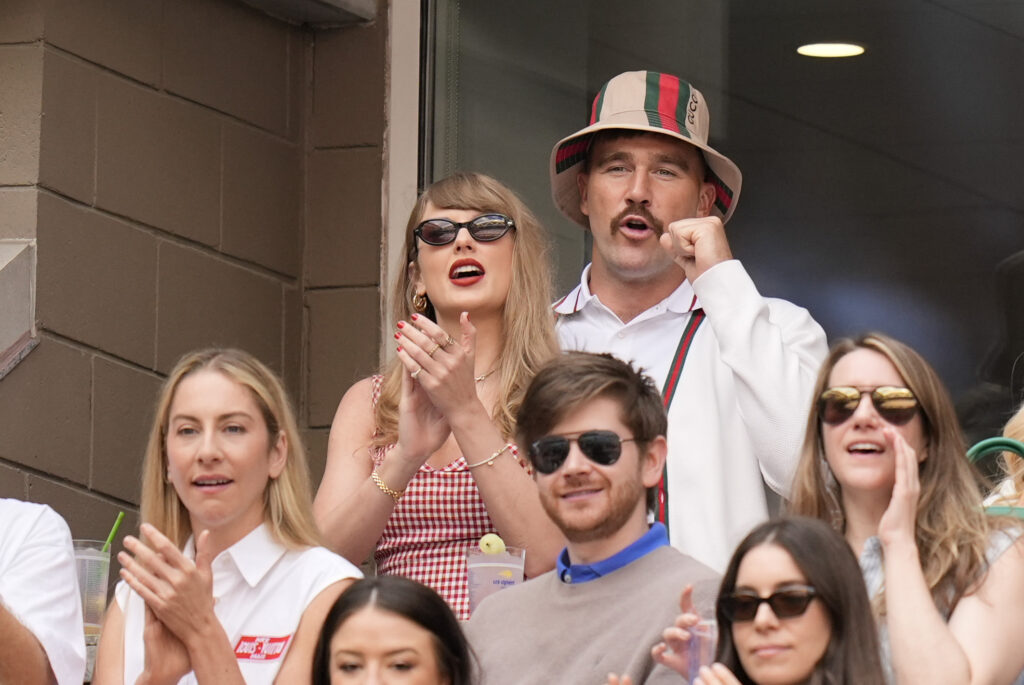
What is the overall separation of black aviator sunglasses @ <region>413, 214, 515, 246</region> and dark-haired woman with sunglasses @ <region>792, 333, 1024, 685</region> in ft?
Result: 3.61

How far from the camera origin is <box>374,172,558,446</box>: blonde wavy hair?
4.76 meters

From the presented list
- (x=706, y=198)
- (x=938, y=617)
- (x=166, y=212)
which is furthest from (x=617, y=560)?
(x=166, y=212)

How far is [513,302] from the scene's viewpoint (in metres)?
4.86

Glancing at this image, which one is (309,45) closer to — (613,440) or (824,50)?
(824,50)

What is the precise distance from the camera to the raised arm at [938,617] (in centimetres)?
355

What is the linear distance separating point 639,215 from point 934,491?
4.39ft

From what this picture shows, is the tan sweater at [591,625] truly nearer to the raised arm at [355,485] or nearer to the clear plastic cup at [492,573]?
the clear plastic cup at [492,573]

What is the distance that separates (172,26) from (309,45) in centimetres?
59

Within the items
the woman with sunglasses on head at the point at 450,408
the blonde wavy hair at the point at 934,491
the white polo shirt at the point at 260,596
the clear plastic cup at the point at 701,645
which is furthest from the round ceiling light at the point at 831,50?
the clear plastic cup at the point at 701,645

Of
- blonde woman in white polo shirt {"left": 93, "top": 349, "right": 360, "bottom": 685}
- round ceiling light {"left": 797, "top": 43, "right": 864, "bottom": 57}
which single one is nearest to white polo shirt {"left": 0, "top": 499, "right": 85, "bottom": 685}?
blonde woman in white polo shirt {"left": 93, "top": 349, "right": 360, "bottom": 685}

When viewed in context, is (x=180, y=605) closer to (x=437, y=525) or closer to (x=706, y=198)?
(x=437, y=525)

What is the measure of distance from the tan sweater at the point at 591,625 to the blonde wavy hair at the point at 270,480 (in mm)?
576

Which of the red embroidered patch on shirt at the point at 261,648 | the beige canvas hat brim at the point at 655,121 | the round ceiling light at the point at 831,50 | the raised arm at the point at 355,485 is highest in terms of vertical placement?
the round ceiling light at the point at 831,50

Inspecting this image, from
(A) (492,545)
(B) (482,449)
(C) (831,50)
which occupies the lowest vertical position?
(A) (492,545)
